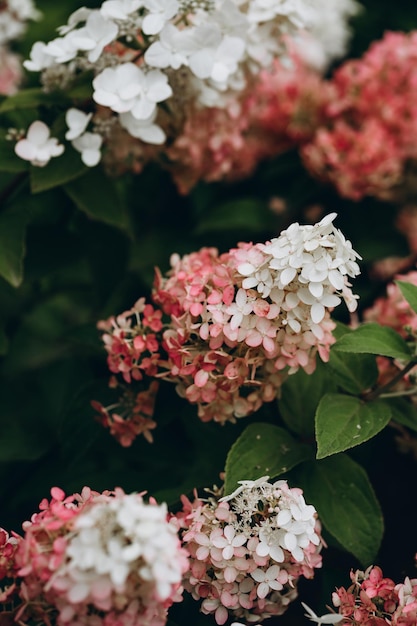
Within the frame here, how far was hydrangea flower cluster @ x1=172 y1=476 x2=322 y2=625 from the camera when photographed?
35.9 inches

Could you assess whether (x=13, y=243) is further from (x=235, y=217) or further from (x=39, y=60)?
(x=235, y=217)

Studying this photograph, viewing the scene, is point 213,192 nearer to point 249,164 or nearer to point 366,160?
point 249,164

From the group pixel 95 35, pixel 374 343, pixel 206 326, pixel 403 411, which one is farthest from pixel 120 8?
pixel 403 411

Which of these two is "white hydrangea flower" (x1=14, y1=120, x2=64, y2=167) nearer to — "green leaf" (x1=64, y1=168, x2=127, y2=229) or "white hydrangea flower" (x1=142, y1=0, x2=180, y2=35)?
"green leaf" (x1=64, y1=168, x2=127, y2=229)

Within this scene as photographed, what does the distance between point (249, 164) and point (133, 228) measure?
0.32 metres

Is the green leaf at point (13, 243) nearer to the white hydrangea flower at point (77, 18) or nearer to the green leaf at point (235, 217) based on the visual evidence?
the white hydrangea flower at point (77, 18)

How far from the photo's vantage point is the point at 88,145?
1.24 metres

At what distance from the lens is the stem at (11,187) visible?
4.40 feet

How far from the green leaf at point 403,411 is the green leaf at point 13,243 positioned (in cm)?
64

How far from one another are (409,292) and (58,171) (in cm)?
61

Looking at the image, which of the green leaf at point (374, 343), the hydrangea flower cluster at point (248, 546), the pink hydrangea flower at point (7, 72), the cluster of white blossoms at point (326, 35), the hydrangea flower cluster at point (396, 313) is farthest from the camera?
the cluster of white blossoms at point (326, 35)

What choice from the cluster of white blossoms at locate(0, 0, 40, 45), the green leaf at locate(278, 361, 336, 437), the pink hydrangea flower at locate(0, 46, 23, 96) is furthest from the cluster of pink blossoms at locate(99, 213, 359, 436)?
the pink hydrangea flower at locate(0, 46, 23, 96)

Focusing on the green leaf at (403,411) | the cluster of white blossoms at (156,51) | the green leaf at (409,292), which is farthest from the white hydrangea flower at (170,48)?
the green leaf at (403,411)

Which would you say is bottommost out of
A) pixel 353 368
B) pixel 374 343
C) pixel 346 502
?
pixel 346 502
